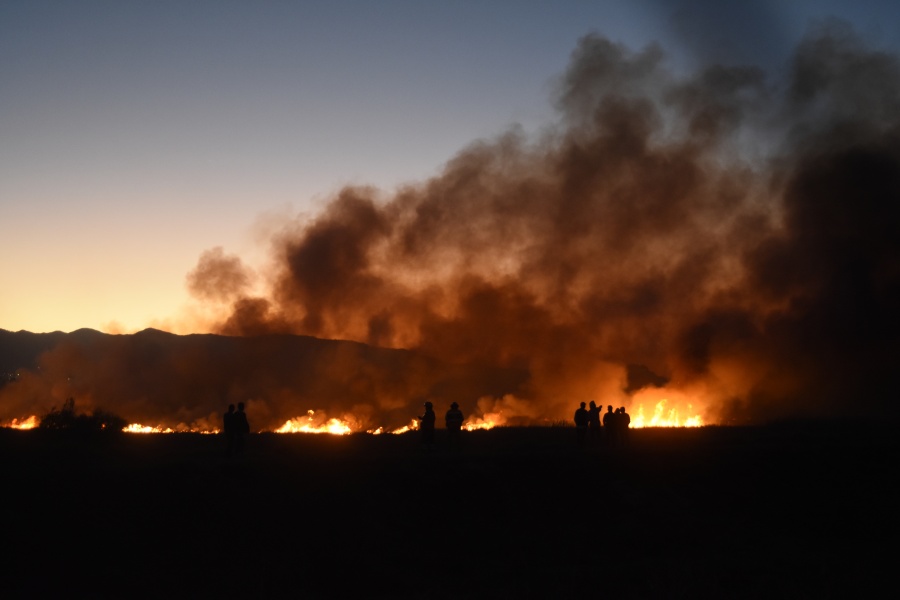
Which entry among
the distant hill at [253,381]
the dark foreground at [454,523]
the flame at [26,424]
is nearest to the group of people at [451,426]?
the dark foreground at [454,523]

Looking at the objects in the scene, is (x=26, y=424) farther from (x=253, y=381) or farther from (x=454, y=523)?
(x=454, y=523)

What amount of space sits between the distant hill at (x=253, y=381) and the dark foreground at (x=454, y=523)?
3424cm

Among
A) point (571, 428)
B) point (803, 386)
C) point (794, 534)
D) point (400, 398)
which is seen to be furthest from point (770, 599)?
point (400, 398)

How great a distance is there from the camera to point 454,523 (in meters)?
20.4

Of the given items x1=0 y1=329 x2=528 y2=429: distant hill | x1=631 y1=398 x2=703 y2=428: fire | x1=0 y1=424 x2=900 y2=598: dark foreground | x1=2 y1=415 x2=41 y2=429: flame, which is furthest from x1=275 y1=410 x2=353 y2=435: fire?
x1=0 y1=424 x2=900 y2=598: dark foreground

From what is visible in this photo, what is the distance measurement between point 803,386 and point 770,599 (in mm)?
42743

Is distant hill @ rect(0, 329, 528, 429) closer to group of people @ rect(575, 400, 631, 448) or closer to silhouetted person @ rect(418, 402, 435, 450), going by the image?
silhouetted person @ rect(418, 402, 435, 450)

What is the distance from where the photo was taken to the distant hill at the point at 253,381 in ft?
196

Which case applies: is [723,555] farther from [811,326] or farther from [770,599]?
[811,326]

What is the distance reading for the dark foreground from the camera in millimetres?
16844

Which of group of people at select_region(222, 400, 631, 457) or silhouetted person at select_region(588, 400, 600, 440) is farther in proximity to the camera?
silhouetted person at select_region(588, 400, 600, 440)

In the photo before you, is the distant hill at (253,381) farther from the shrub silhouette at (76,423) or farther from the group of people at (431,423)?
the group of people at (431,423)

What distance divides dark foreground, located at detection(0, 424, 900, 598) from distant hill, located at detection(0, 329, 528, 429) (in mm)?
34242

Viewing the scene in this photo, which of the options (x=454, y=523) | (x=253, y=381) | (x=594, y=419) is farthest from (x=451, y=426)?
(x=253, y=381)
